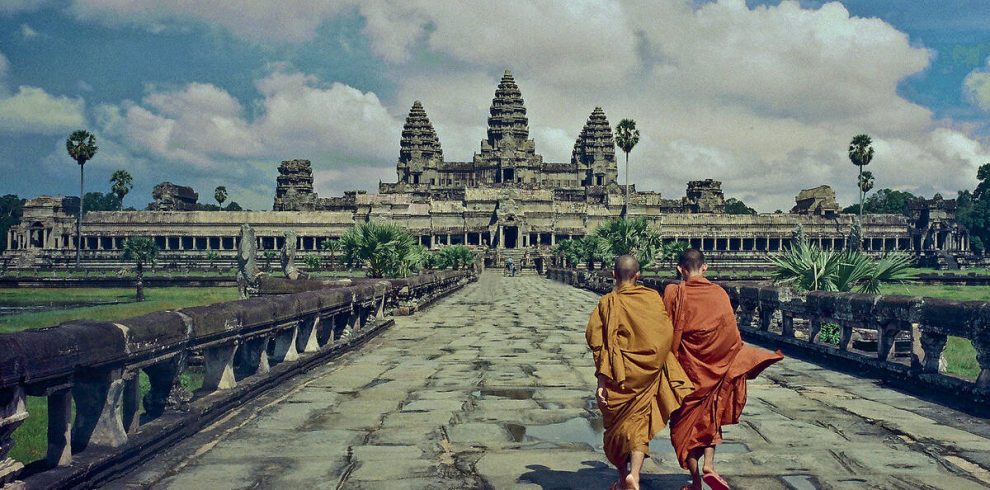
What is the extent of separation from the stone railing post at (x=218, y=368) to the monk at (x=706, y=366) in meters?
4.26

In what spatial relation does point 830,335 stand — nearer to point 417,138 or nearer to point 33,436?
point 33,436

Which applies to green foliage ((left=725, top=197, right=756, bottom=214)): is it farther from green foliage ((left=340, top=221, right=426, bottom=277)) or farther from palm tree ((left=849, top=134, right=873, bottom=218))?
green foliage ((left=340, top=221, right=426, bottom=277))

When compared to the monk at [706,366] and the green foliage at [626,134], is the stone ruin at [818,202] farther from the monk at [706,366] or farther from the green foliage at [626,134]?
the monk at [706,366]

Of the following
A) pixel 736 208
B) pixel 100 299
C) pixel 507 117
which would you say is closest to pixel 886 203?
pixel 736 208

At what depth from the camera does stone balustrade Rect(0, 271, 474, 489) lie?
13.2ft

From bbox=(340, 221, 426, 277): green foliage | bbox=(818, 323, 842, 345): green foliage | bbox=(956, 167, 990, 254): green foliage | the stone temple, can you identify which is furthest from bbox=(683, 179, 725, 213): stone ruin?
bbox=(818, 323, 842, 345): green foliage

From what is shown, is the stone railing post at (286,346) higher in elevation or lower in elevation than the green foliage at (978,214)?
lower

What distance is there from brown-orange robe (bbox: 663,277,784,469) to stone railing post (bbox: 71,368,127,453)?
3521 millimetres

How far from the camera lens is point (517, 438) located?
6.11 metres

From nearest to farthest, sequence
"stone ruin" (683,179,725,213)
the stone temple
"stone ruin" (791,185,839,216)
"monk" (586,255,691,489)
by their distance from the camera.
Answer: "monk" (586,255,691,489), the stone temple, "stone ruin" (791,185,839,216), "stone ruin" (683,179,725,213)

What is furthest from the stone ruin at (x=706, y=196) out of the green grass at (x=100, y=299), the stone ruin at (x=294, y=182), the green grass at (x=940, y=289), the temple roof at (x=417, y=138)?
the green grass at (x=100, y=299)

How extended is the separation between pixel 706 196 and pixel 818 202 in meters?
21.1

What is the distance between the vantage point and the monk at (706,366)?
4.79m

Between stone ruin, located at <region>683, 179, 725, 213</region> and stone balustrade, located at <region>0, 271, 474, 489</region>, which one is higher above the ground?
stone ruin, located at <region>683, 179, 725, 213</region>
